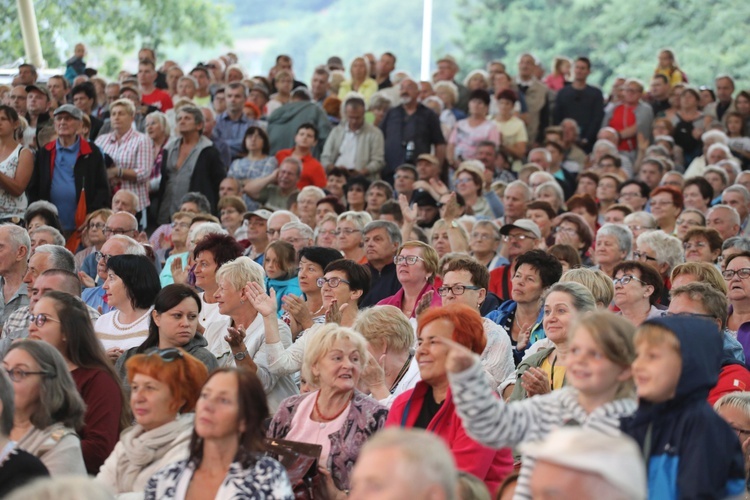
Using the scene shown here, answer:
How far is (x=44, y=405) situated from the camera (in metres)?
4.59

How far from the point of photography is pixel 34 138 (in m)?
11.0

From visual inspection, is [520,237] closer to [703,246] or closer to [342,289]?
[703,246]

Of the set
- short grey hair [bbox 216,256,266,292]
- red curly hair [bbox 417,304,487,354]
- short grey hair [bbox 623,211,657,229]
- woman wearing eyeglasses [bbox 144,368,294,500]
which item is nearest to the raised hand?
short grey hair [bbox 216,256,266,292]

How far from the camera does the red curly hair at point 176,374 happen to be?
14.8 ft

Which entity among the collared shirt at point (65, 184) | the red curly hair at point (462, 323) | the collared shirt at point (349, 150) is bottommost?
the collared shirt at point (349, 150)

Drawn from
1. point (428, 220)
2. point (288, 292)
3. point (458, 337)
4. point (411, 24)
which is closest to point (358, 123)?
point (428, 220)

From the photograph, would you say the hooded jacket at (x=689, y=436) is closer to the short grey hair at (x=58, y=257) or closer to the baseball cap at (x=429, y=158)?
the short grey hair at (x=58, y=257)

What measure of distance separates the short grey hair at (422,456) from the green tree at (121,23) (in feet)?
43.4

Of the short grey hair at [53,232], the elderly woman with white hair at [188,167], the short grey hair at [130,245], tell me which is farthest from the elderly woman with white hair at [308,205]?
the short grey hair at [130,245]

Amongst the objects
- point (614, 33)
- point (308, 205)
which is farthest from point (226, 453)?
point (614, 33)

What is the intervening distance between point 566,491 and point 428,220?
23.8 ft

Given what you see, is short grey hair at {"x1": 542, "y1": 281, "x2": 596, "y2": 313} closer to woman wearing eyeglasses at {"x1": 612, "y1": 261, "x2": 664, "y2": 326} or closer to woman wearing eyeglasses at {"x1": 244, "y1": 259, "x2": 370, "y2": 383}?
woman wearing eyeglasses at {"x1": 612, "y1": 261, "x2": 664, "y2": 326}

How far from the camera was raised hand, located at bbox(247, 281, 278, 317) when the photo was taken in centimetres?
601

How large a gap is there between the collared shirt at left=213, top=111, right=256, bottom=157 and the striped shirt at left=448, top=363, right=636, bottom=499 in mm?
9205
